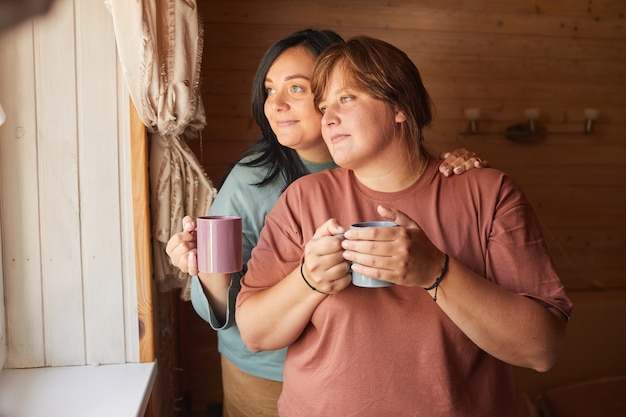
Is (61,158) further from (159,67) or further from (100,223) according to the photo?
(159,67)

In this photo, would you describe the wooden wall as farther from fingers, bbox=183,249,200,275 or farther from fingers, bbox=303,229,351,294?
fingers, bbox=303,229,351,294

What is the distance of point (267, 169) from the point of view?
147cm

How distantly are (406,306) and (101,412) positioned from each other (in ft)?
2.31

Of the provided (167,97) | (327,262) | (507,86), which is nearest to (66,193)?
(167,97)

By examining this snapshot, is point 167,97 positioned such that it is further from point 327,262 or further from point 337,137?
point 327,262

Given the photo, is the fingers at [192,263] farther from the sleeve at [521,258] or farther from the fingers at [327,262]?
the sleeve at [521,258]

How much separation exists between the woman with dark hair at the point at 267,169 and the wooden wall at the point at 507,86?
4.66ft

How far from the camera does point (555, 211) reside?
343cm

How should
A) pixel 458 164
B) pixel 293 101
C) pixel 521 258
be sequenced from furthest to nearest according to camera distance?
pixel 293 101
pixel 458 164
pixel 521 258

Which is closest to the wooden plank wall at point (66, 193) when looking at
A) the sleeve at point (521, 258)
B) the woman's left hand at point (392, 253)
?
the woman's left hand at point (392, 253)

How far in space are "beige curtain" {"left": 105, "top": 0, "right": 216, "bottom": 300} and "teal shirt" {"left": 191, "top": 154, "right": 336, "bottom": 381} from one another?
0.61 ft

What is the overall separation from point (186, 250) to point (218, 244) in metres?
0.12

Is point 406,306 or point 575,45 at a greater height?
point 575,45

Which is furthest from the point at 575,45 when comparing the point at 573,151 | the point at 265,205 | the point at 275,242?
the point at 275,242
